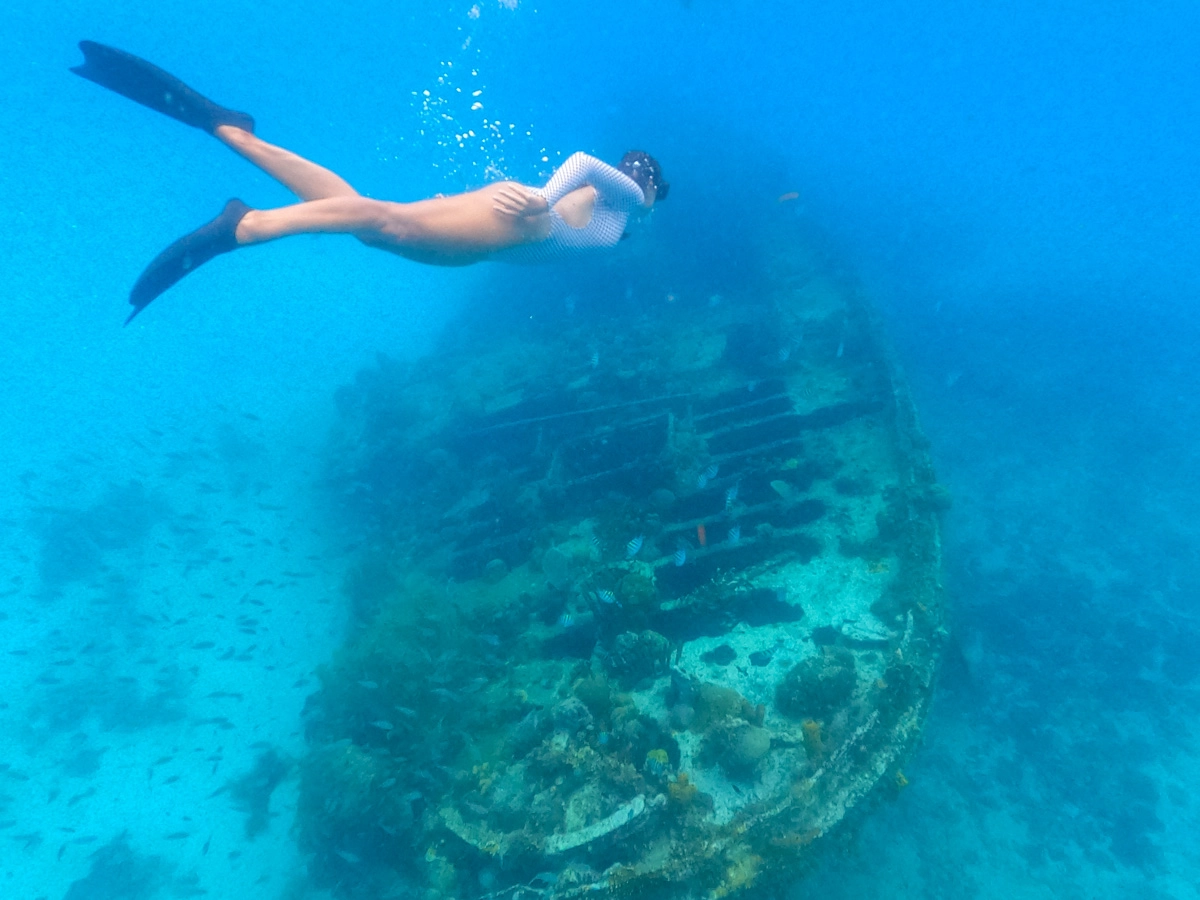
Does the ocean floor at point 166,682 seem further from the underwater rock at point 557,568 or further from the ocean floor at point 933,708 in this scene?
the underwater rock at point 557,568

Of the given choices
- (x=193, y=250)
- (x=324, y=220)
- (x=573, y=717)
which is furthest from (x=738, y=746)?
(x=193, y=250)

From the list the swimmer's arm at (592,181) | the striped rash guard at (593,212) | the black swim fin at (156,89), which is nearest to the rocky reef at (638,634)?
the striped rash guard at (593,212)

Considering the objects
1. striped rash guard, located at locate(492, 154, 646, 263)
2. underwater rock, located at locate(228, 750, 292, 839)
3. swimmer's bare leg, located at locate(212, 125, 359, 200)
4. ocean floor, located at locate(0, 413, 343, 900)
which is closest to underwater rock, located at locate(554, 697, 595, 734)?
striped rash guard, located at locate(492, 154, 646, 263)

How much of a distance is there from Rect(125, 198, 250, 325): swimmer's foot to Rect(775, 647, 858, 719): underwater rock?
7120 mm

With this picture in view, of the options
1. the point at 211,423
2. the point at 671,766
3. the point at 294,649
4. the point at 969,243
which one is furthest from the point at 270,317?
the point at 671,766

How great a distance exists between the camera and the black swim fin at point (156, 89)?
5715mm

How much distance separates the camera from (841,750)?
573 centimetres

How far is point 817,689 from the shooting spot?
6203 millimetres

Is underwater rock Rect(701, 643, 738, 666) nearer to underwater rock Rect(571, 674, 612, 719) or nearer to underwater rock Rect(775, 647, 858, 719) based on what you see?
underwater rock Rect(775, 647, 858, 719)

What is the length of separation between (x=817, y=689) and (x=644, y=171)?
6.14 meters

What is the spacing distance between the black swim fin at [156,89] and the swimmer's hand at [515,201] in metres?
3.19

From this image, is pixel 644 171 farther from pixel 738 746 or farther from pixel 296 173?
pixel 738 746

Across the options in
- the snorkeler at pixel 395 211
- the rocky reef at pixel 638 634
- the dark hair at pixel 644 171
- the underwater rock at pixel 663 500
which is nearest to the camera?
the snorkeler at pixel 395 211

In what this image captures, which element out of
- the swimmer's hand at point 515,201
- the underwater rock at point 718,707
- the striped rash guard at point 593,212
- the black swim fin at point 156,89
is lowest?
the underwater rock at point 718,707
